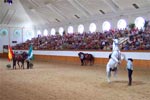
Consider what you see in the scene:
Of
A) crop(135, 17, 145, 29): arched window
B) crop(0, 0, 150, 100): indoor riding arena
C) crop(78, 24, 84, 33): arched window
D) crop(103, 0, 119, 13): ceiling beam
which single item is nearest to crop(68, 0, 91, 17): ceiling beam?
crop(0, 0, 150, 100): indoor riding arena

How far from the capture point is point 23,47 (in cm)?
4541

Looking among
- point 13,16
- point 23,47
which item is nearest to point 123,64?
point 23,47

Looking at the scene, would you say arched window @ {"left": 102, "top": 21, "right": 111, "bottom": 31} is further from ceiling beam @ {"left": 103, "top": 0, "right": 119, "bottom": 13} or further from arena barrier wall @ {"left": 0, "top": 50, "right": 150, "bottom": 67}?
arena barrier wall @ {"left": 0, "top": 50, "right": 150, "bottom": 67}

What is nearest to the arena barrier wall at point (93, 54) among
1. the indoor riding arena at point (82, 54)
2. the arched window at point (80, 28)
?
the indoor riding arena at point (82, 54)

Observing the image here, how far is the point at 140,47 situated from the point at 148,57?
1.30 meters

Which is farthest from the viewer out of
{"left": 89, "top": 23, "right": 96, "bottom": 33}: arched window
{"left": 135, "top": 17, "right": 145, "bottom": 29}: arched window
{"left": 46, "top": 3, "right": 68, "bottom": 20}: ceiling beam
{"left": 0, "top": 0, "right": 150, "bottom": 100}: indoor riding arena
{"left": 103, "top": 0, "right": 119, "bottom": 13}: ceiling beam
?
{"left": 46, "top": 3, "right": 68, "bottom": 20}: ceiling beam

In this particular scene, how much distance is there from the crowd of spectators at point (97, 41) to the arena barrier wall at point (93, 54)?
1.54 feet

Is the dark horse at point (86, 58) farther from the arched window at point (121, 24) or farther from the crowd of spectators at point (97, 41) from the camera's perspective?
the arched window at point (121, 24)

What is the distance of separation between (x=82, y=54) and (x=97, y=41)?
107 inches

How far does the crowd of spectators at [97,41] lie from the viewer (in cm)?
2375

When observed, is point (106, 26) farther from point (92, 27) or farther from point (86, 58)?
point (86, 58)

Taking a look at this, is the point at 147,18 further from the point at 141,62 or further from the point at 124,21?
the point at 141,62

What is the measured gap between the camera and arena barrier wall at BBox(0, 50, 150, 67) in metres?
22.2

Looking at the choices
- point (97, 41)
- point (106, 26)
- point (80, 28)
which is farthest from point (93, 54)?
point (80, 28)
